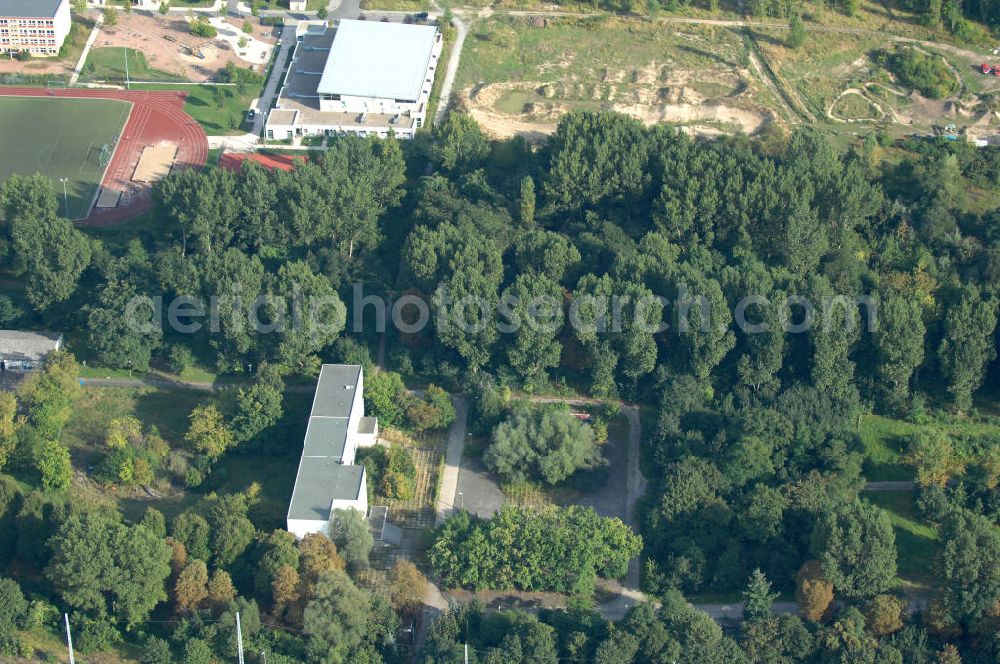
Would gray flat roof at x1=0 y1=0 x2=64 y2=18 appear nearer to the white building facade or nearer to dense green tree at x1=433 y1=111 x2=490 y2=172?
the white building facade

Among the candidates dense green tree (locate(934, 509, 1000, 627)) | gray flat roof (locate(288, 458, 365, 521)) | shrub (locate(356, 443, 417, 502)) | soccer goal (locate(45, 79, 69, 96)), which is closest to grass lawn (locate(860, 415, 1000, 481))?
dense green tree (locate(934, 509, 1000, 627))

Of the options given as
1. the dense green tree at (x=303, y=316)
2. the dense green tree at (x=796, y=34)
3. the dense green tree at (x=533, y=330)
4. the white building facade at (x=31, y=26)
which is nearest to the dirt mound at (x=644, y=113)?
the dense green tree at (x=796, y=34)

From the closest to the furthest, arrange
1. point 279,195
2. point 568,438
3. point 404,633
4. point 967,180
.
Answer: point 404,633 → point 568,438 → point 279,195 → point 967,180

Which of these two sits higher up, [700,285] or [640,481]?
[700,285]

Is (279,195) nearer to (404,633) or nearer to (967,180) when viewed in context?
(404,633)

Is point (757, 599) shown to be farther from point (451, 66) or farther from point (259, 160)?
point (451, 66)

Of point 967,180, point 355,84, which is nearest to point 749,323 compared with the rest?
point 967,180
